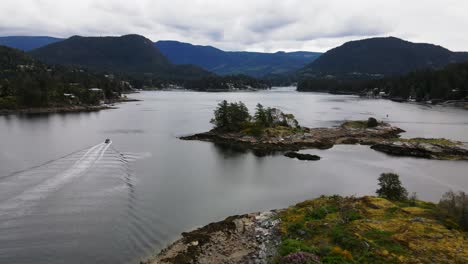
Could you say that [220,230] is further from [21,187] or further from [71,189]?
[21,187]

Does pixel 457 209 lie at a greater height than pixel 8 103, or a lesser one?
lesser

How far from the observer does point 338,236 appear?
22.6 meters

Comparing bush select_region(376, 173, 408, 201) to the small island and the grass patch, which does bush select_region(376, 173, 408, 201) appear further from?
the small island

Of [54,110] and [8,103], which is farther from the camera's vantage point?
[54,110]

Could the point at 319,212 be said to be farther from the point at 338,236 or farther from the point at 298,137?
the point at 298,137

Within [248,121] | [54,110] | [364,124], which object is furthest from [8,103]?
[364,124]

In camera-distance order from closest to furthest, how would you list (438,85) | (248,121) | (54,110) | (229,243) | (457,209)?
(457,209) < (229,243) < (248,121) < (54,110) < (438,85)

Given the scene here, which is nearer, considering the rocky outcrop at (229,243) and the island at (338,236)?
the island at (338,236)

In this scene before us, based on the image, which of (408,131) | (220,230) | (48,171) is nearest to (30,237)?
(220,230)

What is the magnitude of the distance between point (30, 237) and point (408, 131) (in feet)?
289

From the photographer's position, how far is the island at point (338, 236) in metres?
20.2

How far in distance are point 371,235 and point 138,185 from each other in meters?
28.8

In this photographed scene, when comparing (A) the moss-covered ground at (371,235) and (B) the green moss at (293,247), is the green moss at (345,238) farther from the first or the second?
(B) the green moss at (293,247)

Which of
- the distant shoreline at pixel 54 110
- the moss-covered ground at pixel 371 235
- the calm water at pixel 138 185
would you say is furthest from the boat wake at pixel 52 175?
the distant shoreline at pixel 54 110
